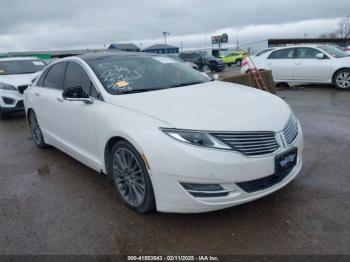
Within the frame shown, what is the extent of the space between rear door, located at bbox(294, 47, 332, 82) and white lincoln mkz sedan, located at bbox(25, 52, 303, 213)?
7651 mm

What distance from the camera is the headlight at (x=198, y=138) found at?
2.53m

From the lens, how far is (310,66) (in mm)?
10484

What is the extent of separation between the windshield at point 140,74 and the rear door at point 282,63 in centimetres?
769

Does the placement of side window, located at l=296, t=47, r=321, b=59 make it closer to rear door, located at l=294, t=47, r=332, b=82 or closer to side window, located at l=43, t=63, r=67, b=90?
rear door, located at l=294, t=47, r=332, b=82

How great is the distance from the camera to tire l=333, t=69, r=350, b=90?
9922mm

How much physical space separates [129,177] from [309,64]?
9.30 meters

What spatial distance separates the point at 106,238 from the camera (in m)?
2.78

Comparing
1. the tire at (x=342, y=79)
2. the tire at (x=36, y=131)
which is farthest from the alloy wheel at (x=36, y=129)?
the tire at (x=342, y=79)

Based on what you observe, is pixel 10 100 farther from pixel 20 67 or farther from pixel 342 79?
pixel 342 79

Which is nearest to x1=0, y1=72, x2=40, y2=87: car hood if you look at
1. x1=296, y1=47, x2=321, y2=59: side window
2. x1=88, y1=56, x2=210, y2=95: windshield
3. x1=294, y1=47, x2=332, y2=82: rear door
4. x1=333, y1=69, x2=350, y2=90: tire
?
x1=88, y1=56, x2=210, y2=95: windshield

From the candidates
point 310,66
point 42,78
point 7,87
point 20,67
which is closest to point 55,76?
point 42,78

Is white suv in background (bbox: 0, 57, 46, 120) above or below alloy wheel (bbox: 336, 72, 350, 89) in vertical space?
above

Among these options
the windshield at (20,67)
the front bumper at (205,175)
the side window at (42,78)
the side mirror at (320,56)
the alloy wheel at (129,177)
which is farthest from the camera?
the side mirror at (320,56)

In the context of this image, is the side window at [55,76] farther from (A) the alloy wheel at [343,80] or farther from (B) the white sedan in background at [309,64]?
(A) the alloy wheel at [343,80]
